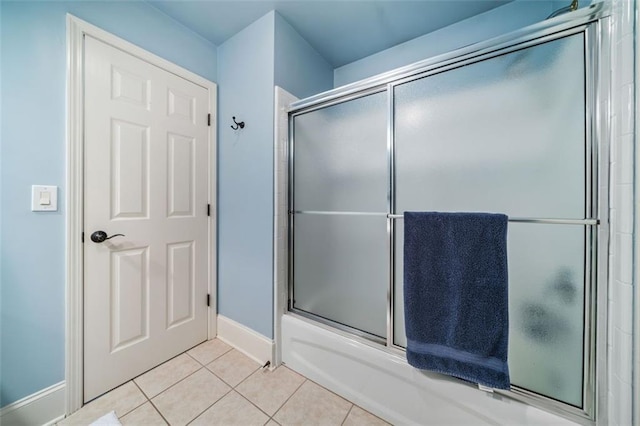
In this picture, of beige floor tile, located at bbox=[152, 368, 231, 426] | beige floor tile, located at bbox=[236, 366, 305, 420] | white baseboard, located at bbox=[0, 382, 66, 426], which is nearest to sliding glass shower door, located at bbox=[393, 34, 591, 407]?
beige floor tile, located at bbox=[236, 366, 305, 420]

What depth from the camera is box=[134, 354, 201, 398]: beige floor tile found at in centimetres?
124

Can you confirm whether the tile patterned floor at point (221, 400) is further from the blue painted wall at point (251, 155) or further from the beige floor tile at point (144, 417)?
the blue painted wall at point (251, 155)

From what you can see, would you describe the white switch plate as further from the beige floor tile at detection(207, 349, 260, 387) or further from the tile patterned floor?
the beige floor tile at detection(207, 349, 260, 387)

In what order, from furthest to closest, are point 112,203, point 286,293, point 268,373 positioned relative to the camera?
point 286,293, point 268,373, point 112,203

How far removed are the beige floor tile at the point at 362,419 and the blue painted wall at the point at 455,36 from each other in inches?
92.4

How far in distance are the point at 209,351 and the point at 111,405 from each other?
520 millimetres

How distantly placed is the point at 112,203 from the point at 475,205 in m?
1.88

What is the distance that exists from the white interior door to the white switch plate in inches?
4.3

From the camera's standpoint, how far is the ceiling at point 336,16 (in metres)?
1.39

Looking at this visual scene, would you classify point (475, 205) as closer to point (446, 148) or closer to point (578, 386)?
point (446, 148)

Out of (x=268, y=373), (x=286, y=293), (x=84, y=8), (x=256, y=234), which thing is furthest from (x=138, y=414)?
(x=84, y=8)

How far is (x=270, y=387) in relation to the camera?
1266 mm

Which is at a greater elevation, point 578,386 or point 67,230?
point 67,230

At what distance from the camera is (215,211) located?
1717 mm
